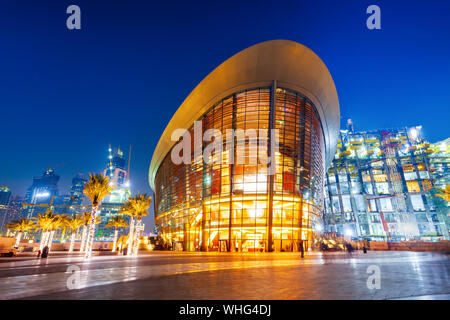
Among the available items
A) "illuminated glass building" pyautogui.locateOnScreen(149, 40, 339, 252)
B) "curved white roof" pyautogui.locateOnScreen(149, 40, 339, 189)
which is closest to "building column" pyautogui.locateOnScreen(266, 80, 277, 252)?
"illuminated glass building" pyautogui.locateOnScreen(149, 40, 339, 252)

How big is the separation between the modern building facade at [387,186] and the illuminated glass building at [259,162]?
61881 millimetres

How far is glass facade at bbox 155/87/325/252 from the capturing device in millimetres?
34969

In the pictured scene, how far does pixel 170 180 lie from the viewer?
5734 cm

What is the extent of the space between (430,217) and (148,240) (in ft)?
319

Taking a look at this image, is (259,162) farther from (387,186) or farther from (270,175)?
(387,186)

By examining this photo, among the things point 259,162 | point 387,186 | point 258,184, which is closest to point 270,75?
point 259,162

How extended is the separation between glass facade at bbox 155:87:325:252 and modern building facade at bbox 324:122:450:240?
203 feet

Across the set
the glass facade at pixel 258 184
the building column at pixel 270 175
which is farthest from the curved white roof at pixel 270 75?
the building column at pixel 270 175

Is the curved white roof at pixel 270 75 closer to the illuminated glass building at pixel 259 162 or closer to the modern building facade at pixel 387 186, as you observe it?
the illuminated glass building at pixel 259 162

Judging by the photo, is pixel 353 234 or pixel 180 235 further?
pixel 353 234

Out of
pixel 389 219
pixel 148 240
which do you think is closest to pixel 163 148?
pixel 148 240

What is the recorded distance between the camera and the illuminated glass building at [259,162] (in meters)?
35.2

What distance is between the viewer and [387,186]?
93125 mm

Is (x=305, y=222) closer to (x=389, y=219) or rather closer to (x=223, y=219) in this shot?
(x=223, y=219)
